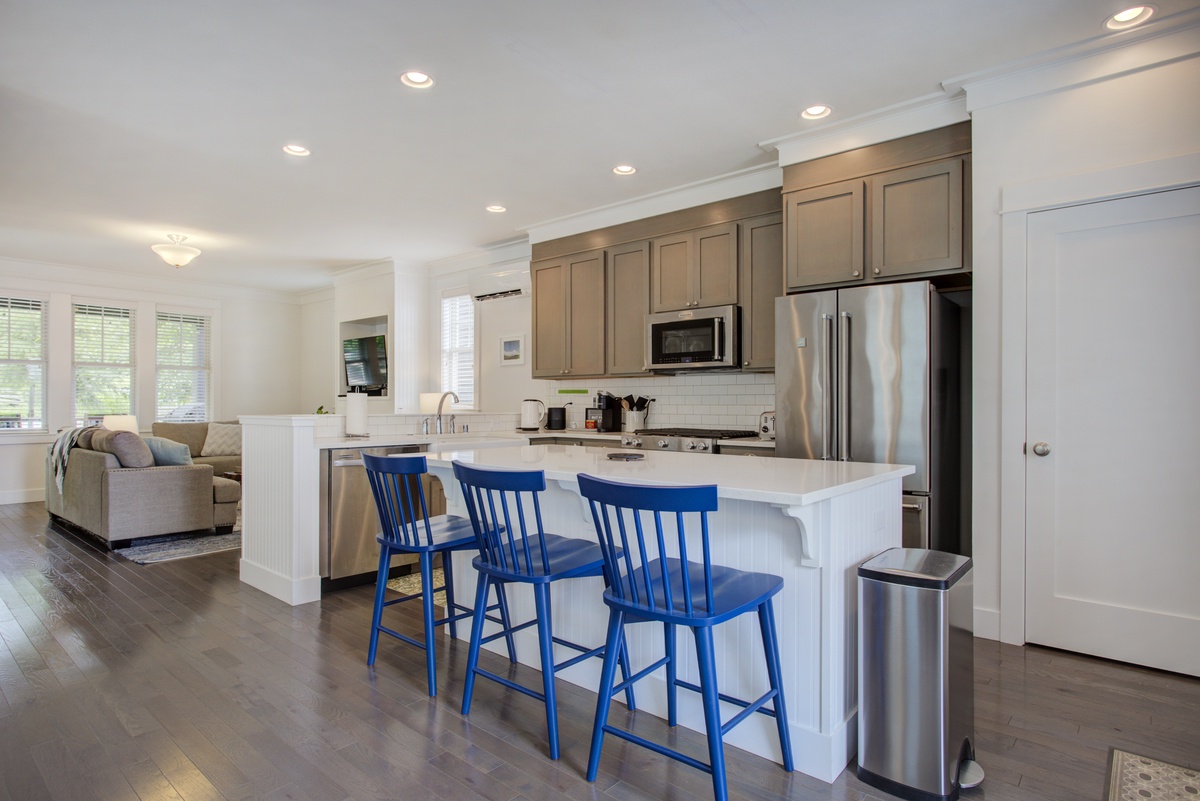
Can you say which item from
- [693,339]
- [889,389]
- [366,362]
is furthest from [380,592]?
[366,362]

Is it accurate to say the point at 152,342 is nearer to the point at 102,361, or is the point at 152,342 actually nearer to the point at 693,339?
the point at 102,361

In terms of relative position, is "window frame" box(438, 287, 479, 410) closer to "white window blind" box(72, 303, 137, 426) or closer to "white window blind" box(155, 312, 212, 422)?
"white window blind" box(155, 312, 212, 422)

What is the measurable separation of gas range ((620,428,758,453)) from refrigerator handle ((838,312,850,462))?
38.2 inches

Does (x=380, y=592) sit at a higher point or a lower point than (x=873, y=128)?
lower

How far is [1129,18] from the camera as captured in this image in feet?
8.79

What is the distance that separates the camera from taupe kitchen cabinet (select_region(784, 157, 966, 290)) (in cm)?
339

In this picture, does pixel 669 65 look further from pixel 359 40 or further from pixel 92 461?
pixel 92 461

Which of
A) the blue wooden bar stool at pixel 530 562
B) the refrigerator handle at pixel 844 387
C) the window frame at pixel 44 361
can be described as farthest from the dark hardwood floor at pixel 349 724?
the window frame at pixel 44 361

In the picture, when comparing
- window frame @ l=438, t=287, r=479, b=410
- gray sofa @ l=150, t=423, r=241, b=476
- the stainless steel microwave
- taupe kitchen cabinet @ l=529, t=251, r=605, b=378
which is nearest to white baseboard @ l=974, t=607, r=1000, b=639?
the stainless steel microwave

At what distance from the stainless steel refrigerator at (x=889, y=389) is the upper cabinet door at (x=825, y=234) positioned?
0.69 ft

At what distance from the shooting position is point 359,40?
2.86m

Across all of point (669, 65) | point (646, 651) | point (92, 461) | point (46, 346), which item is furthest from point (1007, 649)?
point (46, 346)

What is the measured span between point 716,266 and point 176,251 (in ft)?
16.5

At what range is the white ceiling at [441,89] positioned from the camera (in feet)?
8.81
